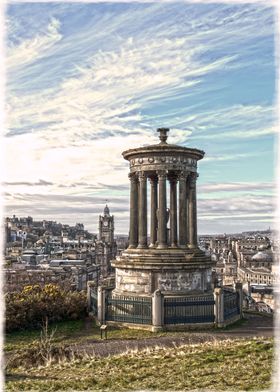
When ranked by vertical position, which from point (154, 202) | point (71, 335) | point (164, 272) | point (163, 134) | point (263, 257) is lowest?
point (263, 257)

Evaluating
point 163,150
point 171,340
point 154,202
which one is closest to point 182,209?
point 154,202

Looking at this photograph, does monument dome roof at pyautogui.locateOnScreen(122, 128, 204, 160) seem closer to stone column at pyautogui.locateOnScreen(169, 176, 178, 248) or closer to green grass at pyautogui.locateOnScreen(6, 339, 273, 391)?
stone column at pyautogui.locateOnScreen(169, 176, 178, 248)

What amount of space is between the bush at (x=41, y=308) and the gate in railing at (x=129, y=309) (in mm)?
2595

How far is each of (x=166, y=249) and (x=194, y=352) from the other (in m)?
9.37

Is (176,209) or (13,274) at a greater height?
(176,209)

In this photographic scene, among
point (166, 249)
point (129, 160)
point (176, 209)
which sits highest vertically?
point (129, 160)

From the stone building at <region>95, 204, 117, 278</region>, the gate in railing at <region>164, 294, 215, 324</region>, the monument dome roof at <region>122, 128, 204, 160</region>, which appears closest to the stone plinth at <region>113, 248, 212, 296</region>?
the gate in railing at <region>164, 294, 215, 324</region>

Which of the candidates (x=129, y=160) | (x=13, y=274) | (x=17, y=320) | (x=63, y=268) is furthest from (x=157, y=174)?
(x=63, y=268)

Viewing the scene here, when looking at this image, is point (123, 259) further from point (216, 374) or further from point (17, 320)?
point (216, 374)

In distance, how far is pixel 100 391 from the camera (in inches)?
443

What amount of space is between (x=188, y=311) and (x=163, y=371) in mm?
8847

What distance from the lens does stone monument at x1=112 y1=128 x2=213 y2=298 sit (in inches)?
916

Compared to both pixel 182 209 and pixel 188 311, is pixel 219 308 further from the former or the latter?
pixel 182 209

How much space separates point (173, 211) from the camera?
26500 mm
